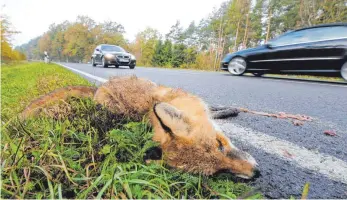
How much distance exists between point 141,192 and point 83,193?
0.76 ft

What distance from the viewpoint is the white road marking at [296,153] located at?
3.90 ft

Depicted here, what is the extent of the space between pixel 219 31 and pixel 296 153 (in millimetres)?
45011

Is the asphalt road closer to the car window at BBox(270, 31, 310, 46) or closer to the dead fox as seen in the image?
the dead fox

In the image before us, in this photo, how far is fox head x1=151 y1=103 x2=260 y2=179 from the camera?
1.16 m

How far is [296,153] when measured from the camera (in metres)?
1.39

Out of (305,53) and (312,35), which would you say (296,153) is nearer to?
(305,53)

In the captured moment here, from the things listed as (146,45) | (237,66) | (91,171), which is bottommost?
(91,171)

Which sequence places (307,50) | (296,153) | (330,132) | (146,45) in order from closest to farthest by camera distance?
1. (296,153)
2. (330,132)
3. (307,50)
4. (146,45)

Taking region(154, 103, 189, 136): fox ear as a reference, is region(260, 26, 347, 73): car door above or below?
above

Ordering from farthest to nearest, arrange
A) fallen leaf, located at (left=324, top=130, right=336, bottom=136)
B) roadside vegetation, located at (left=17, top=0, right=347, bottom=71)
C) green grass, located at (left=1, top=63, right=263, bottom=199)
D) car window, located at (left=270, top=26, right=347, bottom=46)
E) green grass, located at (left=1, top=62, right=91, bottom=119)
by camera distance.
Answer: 1. roadside vegetation, located at (left=17, top=0, right=347, bottom=71)
2. car window, located at (left=270, top=26, right=347, bottom=46)
3. green grass, located at (left=1, top=62, right=91, bottom=119)
4. fallen leaf, located at (left=324, top=130, right=336, bottom=136)
5. green grass, located at (left=1, top=63, right=263, bottom=199)

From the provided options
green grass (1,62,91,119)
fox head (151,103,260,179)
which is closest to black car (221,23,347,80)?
green grass (1,62,91,119)

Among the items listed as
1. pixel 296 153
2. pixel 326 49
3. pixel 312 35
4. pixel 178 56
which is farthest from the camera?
pixel 178 56

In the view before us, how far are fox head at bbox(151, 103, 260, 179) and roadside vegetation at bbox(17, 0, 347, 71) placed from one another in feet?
93.8

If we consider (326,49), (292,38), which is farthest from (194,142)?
(292,38)
